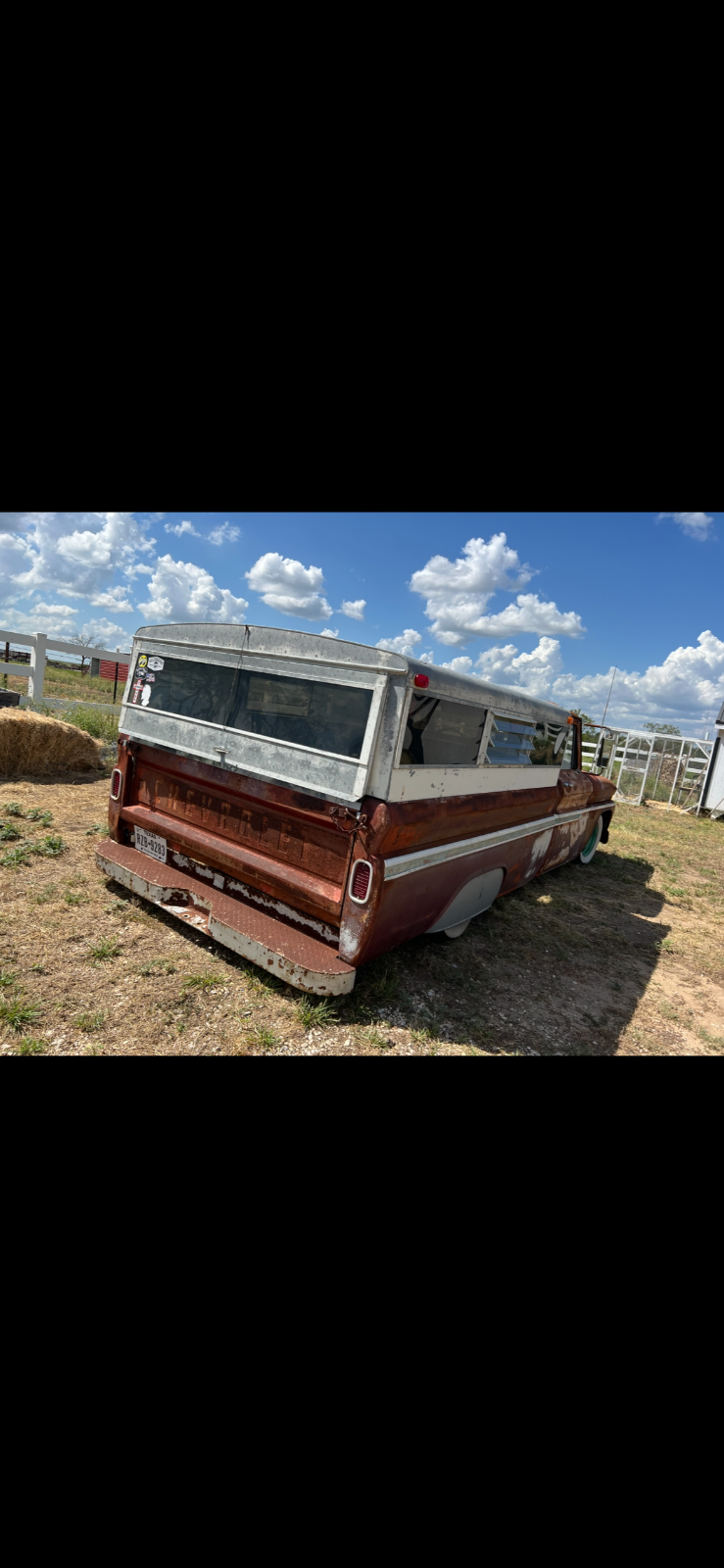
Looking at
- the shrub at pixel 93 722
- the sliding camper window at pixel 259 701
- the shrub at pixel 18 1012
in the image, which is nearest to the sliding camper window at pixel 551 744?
the sliding camper window at pixel 259 701

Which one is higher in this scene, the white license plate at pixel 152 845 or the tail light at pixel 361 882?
the tail light at pixel 361 882

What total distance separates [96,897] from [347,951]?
2112 mm

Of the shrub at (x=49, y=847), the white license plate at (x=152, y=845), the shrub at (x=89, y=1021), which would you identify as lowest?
the shrub at (x=89, y=1021)

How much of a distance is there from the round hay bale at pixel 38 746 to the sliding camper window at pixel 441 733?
5.95 m

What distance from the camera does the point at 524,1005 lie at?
401 centimetres

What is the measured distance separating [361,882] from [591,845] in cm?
599

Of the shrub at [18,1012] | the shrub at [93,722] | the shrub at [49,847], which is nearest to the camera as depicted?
the shrub at [18,1012]

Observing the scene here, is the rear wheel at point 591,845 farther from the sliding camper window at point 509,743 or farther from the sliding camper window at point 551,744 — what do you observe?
the sliding camper window at point 509,743

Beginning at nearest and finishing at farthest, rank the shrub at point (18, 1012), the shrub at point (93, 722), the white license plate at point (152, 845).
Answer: the shrub at point (18, 1012) → the white license plate at point (152, 845) → the shrub at point (93, 722)

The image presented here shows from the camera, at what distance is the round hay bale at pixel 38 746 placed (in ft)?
24.2
